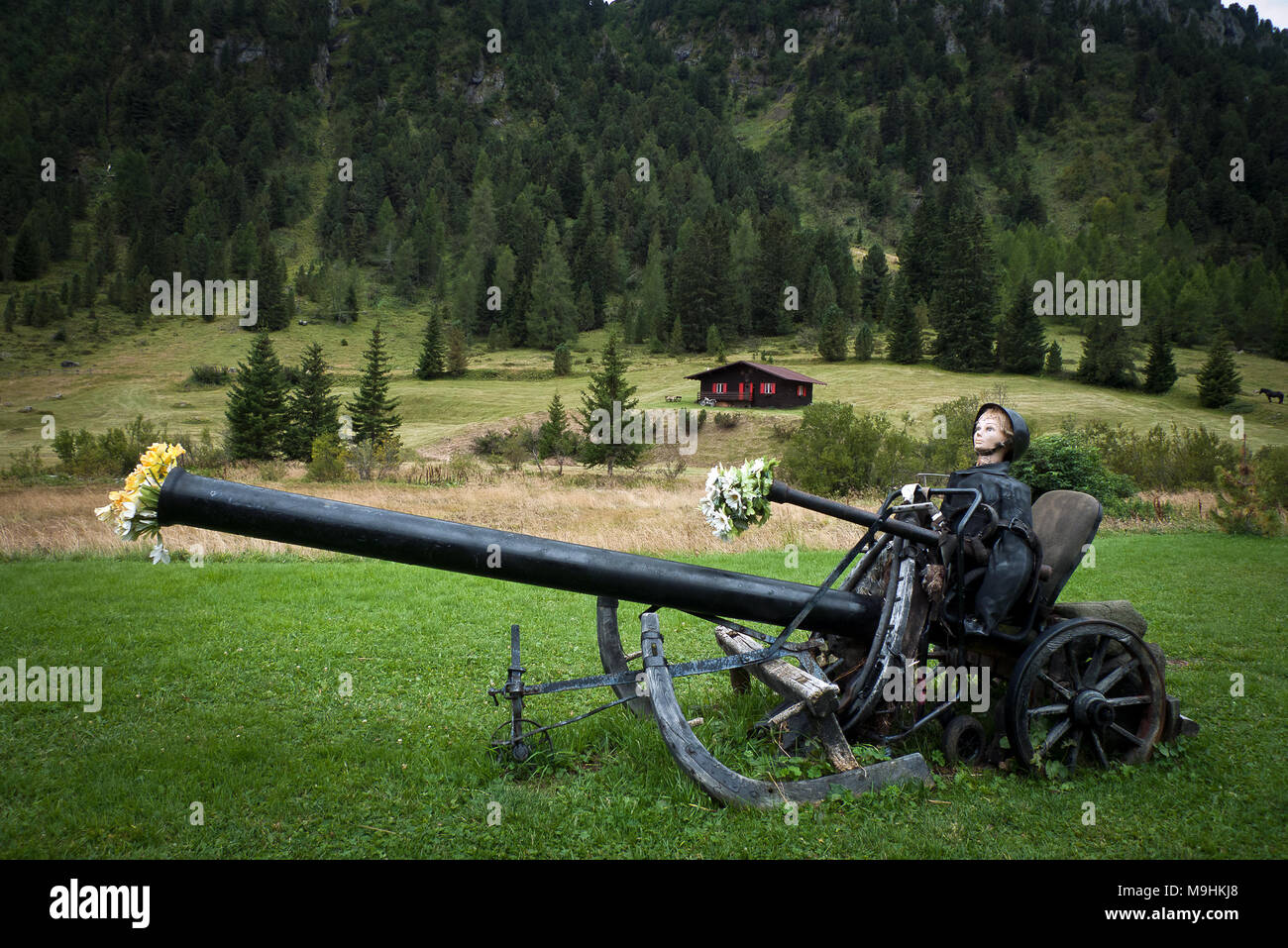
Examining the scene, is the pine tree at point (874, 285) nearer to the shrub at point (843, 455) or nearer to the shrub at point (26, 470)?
the shrub at point (843, 455)

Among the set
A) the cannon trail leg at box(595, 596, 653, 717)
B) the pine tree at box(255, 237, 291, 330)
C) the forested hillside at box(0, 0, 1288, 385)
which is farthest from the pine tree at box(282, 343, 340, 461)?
the pine tree at box(255, 237, 291, 330)

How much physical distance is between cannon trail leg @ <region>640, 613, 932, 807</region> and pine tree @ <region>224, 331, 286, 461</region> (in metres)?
40.4

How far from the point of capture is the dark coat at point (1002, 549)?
4.50m

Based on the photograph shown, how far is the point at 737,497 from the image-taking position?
465cm

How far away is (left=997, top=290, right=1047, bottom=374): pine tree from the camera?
204 feet

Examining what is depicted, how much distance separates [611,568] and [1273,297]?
10136 centimetres

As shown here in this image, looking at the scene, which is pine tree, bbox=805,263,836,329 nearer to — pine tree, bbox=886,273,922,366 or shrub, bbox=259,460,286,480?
pine tree, bbox=886,273,922,366

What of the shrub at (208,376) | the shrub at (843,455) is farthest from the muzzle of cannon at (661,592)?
the shrub at (208,376)

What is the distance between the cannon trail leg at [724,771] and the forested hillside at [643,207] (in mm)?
36124

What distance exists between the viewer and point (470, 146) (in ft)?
493

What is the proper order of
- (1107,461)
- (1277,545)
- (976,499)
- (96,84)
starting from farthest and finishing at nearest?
1. (96,84)
2. (1107,461)
3. (1277,545)
4. (976,499)
